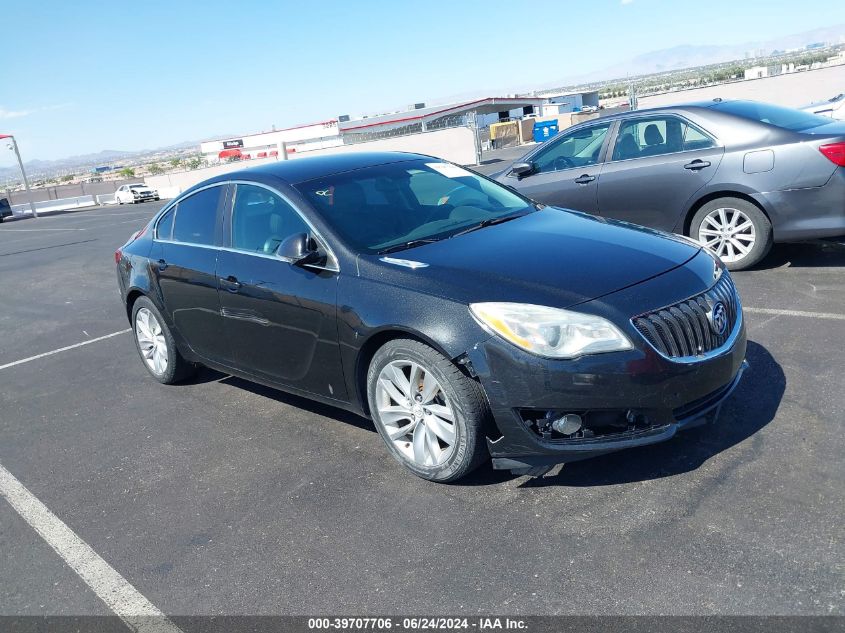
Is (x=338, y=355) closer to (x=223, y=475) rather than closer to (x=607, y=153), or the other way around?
(x=223, y=475)

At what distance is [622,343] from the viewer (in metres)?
3.24

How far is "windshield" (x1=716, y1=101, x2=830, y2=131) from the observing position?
266 inches

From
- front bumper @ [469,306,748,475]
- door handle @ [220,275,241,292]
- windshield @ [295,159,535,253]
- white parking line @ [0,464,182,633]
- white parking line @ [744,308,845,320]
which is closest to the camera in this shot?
white parking line @ [0,464,182,633]

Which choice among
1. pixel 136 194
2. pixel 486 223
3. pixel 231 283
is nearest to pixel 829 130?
pixel 486 223

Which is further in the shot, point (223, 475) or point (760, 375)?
point (760, 375)

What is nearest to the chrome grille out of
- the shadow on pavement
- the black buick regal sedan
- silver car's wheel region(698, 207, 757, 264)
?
the black buick regal sedan

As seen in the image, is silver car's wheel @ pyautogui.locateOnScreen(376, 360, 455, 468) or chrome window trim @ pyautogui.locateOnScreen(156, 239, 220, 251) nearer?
silver car's wheel @ pyautogui.locateOnScreen(376, 360, 455, 468)

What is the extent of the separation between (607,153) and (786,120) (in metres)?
1.67

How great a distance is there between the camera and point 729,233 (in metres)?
7.03

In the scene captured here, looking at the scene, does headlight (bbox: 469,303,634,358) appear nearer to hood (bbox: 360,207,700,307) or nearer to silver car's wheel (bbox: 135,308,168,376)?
hood (bbox: 360,207,700,307)

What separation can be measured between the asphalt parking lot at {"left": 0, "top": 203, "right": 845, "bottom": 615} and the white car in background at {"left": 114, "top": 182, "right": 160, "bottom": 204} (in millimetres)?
41351

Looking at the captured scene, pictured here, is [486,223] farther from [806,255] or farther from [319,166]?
[806,255]

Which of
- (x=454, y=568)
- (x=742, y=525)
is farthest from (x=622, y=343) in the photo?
(x=454, y=568)

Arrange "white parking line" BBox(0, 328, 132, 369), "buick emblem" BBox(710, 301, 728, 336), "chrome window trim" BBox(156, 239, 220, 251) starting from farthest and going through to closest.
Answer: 1. "white parking line" BBox(0, 328, 132, 369)
2. "chrome window trim" BBox(156, 239, 220, 251)
3. "buick emblem" BBox(710, 301, 728, 336)
